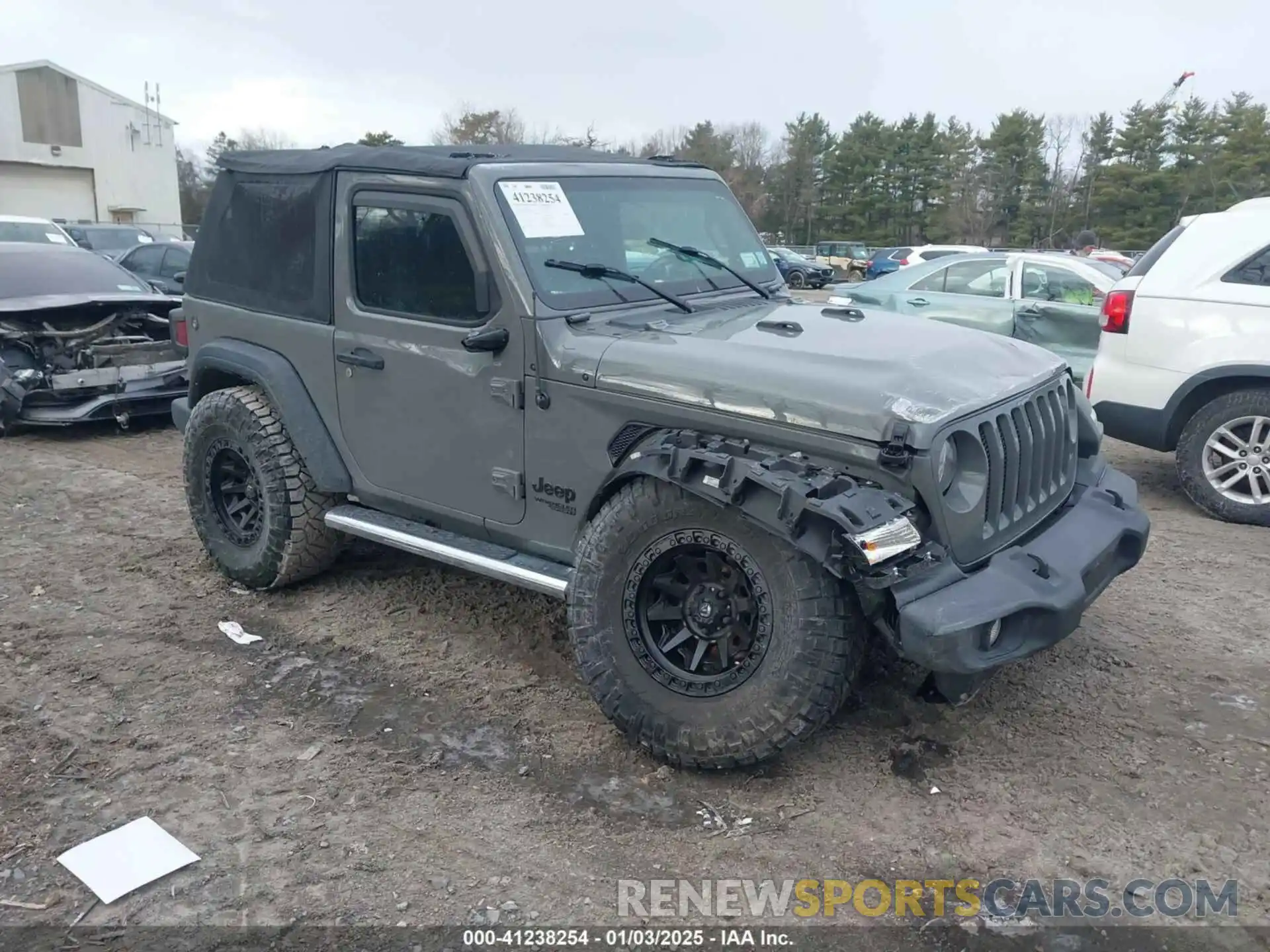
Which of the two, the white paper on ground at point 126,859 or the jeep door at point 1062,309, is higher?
the jeep door at point 1062,309

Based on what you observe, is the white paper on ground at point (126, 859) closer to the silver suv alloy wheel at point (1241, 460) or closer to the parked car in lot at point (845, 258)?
the silver suv alloy wheel at point (1241, 460)

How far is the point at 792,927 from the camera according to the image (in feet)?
8.71

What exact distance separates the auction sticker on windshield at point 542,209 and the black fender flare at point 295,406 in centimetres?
140

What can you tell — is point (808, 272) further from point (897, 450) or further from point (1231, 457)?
point (897, 450)

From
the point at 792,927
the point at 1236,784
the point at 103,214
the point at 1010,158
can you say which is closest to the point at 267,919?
the point at 792,927

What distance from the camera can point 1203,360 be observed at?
5906mm

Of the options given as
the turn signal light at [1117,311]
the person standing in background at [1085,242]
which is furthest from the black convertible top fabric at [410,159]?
the person standing in background at [1085,242]

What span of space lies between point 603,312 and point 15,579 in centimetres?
345

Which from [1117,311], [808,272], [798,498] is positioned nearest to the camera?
[798,498]

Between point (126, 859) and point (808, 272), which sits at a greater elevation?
point (808, 272)

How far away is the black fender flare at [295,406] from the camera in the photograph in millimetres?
4430

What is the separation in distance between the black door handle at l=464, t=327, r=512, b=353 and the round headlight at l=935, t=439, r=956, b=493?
1.60 meters

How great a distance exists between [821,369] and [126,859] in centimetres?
259

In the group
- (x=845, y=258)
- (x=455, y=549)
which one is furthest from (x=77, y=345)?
(x=845, y=258)
